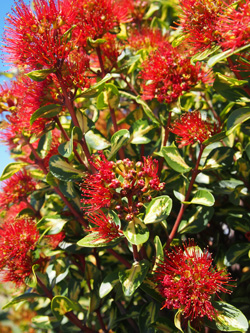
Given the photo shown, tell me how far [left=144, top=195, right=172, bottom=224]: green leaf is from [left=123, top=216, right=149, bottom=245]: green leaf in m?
0.02

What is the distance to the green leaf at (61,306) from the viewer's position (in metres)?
1.14

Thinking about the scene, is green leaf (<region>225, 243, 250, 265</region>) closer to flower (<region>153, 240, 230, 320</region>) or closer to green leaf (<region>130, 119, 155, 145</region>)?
flower (<region>153, 240, 230, 320</region>)

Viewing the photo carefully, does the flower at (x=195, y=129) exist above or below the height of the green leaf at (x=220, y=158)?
above

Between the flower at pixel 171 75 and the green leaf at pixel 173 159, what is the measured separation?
0.67ft

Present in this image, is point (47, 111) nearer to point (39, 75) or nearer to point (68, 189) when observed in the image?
→ point (39, 75)

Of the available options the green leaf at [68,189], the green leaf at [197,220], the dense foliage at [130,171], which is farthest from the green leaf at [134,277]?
the green leaf at [68,189]

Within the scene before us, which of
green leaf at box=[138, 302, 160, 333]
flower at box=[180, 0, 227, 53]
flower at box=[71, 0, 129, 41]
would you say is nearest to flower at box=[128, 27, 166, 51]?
flower at box=[71, 0, 129, 41]

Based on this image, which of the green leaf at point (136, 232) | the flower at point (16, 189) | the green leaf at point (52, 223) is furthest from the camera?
the flower at point (16, 189)

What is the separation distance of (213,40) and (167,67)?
0.20m

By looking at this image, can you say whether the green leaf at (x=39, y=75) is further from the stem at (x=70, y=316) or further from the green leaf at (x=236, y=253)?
the green leaf at (x=236, y=253)

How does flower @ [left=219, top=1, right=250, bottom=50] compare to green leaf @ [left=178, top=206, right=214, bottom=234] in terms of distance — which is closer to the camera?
flower @ [left=219, top=1, right=250, bottom=50]

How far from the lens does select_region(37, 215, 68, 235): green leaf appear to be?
1216mm

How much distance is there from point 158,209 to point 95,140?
0.38 metres

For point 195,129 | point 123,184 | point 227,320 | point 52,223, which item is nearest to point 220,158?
point 195,129
